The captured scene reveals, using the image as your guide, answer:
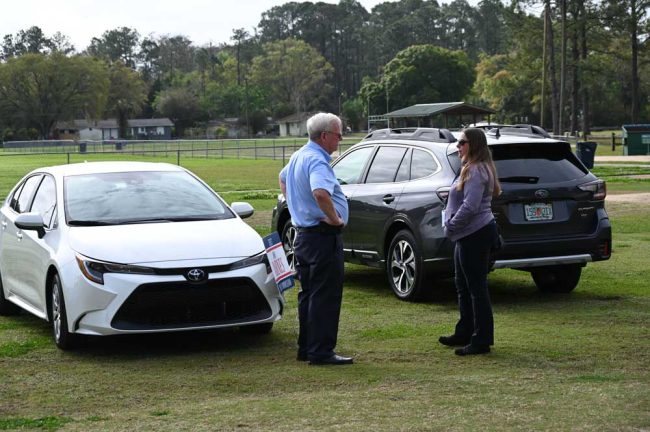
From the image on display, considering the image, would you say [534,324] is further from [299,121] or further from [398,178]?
[299,121]

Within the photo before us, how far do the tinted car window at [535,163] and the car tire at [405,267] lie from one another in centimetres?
108

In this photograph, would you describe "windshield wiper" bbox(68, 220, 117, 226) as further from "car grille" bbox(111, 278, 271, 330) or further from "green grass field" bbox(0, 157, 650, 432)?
"car grille" bbox(111, 278, 271, 330)

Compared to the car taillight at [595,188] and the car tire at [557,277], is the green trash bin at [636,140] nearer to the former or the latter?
the car tire at [557,277]

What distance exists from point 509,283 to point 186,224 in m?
4.57

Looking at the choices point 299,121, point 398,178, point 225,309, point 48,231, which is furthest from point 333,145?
point 299,121

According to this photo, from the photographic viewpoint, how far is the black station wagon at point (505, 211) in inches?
414

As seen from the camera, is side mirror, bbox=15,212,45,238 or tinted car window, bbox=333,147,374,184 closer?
side mirror, bbox=15,212,45,238

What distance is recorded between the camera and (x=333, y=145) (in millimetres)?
7645

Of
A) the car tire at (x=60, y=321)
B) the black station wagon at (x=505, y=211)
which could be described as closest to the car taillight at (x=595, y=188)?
the black station wagon at (x=505, y=211)

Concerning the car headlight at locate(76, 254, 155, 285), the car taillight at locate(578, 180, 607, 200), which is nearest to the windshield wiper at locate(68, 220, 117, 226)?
the car headlight at locate(76, 254, 155, 285)

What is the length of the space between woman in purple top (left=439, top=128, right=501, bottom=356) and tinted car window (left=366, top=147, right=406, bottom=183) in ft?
10.9

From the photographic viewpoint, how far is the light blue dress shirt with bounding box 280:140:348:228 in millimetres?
7598

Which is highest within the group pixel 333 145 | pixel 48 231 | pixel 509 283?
pixel 333 145

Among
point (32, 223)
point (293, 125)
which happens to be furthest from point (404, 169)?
point (293, 125)
